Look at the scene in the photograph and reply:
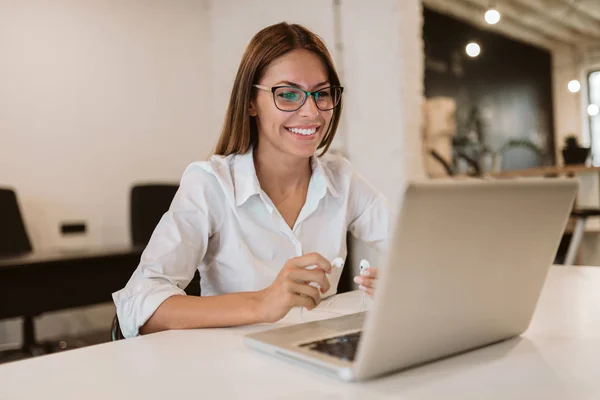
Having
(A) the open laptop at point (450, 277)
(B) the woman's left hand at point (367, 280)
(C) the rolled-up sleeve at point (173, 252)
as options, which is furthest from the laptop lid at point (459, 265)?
(C) the rolled-up sleeve at point (173, 252)

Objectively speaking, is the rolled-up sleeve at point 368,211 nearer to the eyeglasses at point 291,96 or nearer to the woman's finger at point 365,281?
the eyeglasses at point 291,96

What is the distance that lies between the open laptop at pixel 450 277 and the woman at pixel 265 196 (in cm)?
43

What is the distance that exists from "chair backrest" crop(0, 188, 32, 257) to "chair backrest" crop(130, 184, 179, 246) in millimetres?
594

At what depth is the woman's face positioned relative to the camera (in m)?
1.28

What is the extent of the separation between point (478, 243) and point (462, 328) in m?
0.12

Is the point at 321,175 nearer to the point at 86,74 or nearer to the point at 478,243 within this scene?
the point at 478,243

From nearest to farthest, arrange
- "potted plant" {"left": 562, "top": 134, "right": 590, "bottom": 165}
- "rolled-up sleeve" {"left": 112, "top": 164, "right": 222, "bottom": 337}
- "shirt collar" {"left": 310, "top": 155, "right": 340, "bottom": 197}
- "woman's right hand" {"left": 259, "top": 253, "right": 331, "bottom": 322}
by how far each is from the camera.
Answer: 1. "woman's right hand" {"left": 259, "top": 253, "right": 331, "bottom": 322}
2. "rolled-up sleeve" {"left": 112, "top": 164, "right": 222, "bottom": 337}
3. "shirt collar" {"left": 310, "top": 155, "right": 340, "bottom": 197}
4. "potted plant" {"left": 562, "top": 134, "right": 590, "bottom": 165}

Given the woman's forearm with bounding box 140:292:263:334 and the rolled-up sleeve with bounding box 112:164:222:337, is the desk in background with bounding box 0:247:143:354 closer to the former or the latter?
the rolled-up sleeve with bounding box 112:164:222:337

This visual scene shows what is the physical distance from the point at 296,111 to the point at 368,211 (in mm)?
358

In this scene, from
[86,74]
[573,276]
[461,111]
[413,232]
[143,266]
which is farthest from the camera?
[461,111]

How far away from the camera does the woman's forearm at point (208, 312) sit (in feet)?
2.85

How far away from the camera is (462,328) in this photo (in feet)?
2.11

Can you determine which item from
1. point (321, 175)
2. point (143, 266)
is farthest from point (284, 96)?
point (143, 266)

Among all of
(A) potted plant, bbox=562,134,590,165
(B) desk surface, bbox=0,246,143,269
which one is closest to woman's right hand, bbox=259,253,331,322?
(B) desk surface, bbox=0,246,143,269
